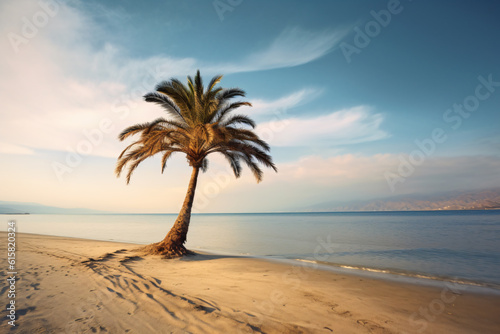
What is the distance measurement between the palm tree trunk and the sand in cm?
283

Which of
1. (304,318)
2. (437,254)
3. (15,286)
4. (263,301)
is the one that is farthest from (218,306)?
(437,254)

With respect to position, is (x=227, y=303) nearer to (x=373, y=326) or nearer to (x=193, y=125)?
(x=373, y=326)

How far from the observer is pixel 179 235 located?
1208cm

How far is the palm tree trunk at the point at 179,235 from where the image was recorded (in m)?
11.5

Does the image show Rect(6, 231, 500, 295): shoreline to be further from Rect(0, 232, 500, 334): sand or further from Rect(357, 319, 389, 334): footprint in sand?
Rect(357, 319, 389, 334): footprint in sand

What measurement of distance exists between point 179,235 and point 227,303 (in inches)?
296

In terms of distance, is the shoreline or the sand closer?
the sand

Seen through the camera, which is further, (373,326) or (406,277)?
(406,277)

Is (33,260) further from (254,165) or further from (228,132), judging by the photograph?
(254,165)

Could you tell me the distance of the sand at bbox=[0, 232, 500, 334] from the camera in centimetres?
414

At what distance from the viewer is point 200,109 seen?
13.0 meters

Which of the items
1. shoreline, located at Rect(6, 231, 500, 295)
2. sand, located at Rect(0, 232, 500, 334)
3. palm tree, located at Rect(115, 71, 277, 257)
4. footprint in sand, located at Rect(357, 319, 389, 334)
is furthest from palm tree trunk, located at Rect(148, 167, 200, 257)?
footprint in sand, located at Rect(357, 319, 389, 334)

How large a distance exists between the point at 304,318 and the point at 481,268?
11894 millimetres

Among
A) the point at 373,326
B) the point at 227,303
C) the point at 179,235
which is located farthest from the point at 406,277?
the point at 179,235
